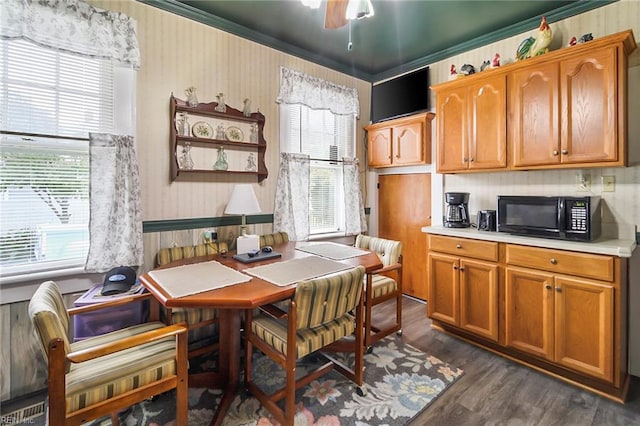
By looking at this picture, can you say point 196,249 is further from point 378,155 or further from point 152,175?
point 378,155

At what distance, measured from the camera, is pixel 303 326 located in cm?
164

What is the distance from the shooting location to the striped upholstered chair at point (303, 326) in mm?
1603

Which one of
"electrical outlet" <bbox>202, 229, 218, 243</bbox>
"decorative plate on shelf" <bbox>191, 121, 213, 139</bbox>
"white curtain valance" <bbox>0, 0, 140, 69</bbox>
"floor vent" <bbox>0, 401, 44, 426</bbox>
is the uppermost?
"white curtain valance" <bbox>0, 0, 140, 69</bbox>

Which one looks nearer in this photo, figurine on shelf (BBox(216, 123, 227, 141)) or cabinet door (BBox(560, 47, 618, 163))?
cabinet door (BBox(560, 47, 618, 163))

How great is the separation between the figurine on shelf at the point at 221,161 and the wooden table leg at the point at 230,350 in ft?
4.39

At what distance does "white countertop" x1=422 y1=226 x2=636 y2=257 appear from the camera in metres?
1.92

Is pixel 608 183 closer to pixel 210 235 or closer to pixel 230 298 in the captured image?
pixel 230 298

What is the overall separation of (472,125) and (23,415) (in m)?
3.90

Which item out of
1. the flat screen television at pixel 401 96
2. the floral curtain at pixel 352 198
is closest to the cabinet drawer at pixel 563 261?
the floral curtain at pixel 352 198

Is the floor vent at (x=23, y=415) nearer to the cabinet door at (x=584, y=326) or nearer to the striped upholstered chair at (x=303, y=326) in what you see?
the striped upholstered chair at (x=303, y=326)

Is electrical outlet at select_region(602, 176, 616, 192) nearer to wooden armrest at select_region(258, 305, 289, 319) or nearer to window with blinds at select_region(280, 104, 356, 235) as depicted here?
window with blinds at select_region(280, 104, 356, 235)

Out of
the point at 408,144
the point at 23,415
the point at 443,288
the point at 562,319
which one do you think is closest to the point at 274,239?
the point at 443,288

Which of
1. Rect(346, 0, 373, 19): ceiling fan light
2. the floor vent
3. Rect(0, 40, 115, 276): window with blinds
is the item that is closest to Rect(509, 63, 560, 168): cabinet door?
Rect(346, 0, 373, 19): ceiling fan light

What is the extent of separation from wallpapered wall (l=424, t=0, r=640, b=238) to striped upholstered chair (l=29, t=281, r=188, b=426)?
293 centimetres
